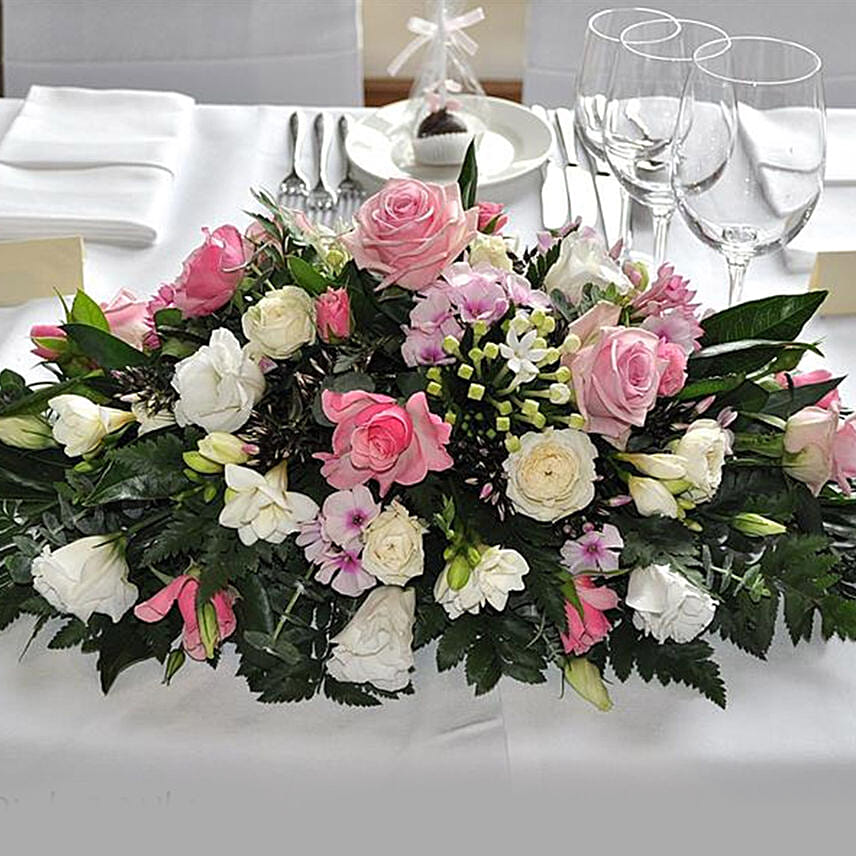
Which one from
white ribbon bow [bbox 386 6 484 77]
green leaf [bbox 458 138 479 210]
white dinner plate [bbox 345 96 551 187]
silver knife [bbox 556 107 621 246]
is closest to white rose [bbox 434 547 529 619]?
green leaf [bbox 458 138 479 210]

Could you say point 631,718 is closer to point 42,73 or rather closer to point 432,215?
point 432,215

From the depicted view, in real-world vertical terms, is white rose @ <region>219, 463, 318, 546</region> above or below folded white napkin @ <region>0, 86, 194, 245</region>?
above

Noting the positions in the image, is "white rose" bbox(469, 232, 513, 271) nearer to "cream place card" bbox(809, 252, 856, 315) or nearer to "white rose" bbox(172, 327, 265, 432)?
"white rose" bbox(172, 327, 265, 432)

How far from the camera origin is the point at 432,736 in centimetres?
90

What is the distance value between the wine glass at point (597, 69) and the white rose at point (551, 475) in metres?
0.41

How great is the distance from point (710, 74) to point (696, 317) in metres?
0.23

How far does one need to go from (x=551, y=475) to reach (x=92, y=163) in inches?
36.0

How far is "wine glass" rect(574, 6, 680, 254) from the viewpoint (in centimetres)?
127

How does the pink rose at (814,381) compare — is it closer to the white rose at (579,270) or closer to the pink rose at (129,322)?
the white rose at (579,270)

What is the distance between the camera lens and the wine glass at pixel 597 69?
127 centimetres

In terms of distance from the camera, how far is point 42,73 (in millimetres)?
2061

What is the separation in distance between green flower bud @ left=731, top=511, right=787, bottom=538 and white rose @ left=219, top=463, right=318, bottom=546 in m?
0.27

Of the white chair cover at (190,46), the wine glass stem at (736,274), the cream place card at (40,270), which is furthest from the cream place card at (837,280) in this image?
the white chair cover at (190,46)

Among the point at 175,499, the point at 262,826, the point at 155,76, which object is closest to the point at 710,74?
the point at 175,499
